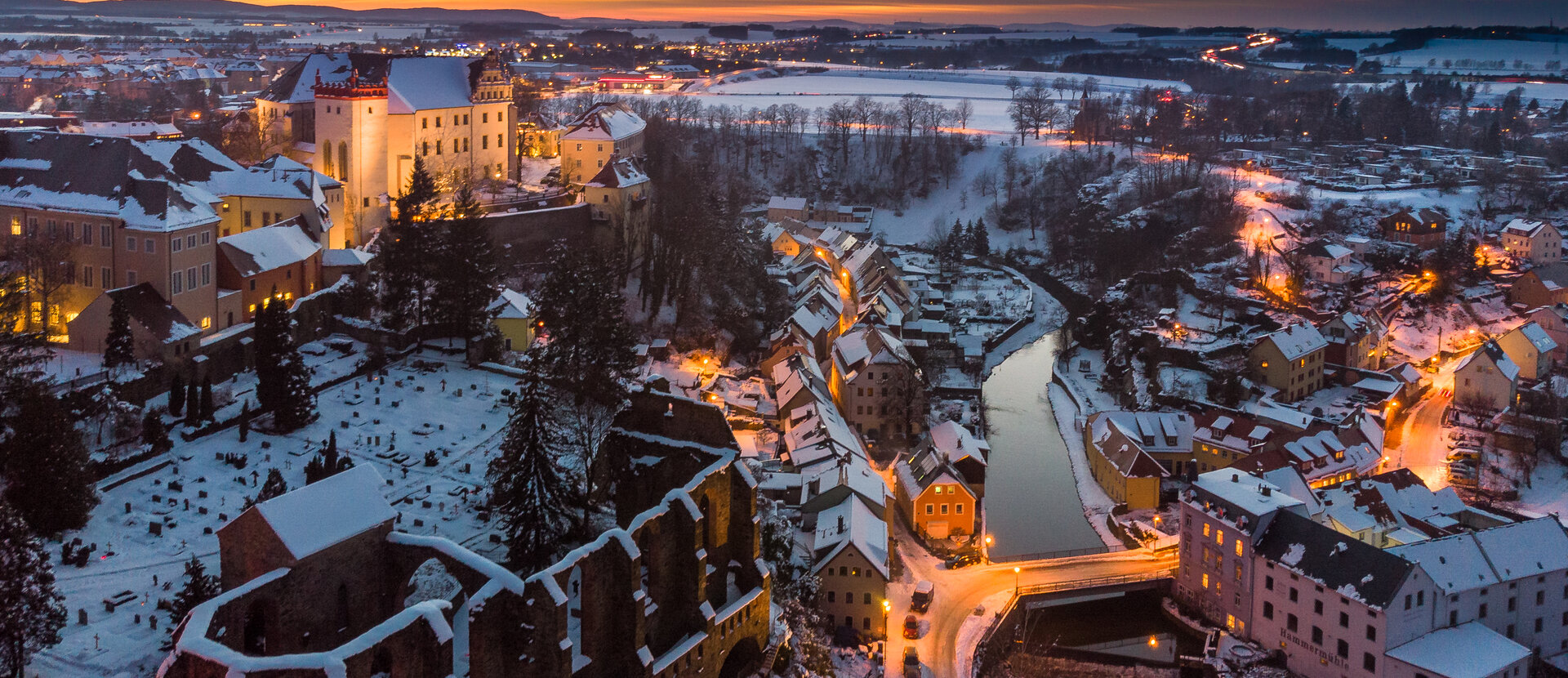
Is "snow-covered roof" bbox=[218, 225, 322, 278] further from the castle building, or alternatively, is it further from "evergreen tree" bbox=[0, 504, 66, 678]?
"evergreen tree" bbox=[0, 504, 66, 678]

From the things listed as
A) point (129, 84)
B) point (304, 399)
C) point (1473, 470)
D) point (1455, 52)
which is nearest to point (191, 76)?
point (129, 84)

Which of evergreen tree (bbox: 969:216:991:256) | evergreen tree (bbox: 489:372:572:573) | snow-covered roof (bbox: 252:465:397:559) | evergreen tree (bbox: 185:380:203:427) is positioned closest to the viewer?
snow-covered roof (bbox: 252:465:397:559)

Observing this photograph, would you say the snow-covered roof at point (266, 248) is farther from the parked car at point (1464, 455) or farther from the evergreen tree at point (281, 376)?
the parked car at point (1464, 455)

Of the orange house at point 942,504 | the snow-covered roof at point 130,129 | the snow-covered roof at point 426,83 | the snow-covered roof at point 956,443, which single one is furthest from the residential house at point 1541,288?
the snow-covered roof at point 130,129

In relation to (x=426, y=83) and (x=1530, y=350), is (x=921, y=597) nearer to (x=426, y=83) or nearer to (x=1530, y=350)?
(x=426, y=83)

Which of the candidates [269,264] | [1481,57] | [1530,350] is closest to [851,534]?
[269,264]

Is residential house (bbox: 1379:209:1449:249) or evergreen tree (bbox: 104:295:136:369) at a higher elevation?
residential house (bbox: 1379:209:1449:249)

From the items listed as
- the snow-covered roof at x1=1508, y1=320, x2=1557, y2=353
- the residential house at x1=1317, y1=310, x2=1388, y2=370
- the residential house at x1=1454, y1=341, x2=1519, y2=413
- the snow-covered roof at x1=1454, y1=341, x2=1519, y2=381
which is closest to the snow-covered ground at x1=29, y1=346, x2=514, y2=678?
the residential house at x1=1317, y1=310, x2=1388, y2=370
